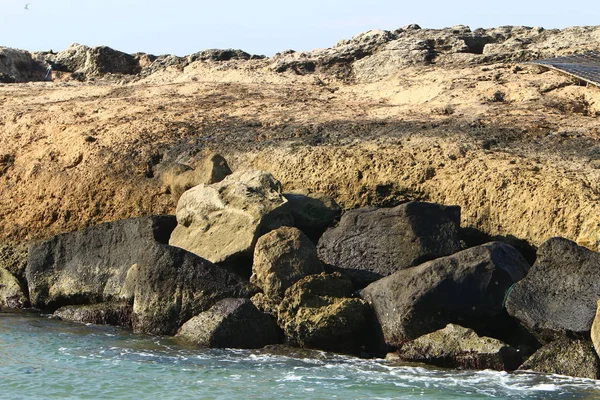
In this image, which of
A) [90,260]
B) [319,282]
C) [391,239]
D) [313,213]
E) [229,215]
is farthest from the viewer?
[90,260]

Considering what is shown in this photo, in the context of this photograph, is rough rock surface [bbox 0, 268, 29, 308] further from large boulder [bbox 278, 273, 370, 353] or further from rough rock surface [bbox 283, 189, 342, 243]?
large boulder [bbox 278, 273, 370, 353]

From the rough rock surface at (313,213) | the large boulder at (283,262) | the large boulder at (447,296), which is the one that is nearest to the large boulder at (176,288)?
the large boulder at (283,262)

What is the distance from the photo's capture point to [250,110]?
13.8 m

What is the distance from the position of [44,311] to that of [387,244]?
13.0 feet

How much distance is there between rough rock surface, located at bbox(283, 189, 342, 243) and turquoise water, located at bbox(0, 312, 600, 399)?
2076 millimetres

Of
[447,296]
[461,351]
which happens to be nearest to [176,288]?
[447,296]

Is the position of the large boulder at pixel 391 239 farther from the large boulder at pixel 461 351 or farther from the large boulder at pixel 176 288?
the large boulder at pixel 461 351

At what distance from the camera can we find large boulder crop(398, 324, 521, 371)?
8.47 m

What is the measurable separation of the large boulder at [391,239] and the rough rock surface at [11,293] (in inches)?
141

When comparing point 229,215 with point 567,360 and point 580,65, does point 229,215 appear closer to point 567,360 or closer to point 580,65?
point 567,360

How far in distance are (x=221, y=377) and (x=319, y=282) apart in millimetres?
1549

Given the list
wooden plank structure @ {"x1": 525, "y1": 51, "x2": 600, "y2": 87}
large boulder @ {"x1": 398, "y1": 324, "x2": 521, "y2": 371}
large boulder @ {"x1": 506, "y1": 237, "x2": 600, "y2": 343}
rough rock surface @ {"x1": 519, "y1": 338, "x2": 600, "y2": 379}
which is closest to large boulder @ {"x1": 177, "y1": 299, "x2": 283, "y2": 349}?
large boulder @ {"x1": 398, "y1": 324, "x2": 521, "y2": 371}

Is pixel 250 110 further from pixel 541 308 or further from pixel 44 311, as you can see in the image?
pixel 541 308

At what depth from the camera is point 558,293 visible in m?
8.84
